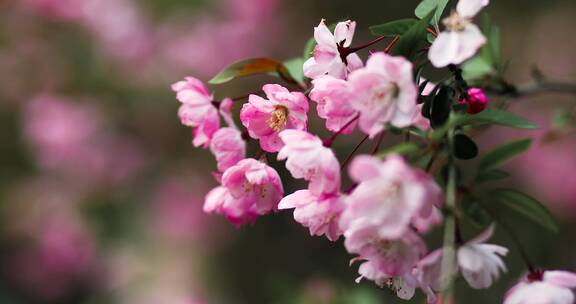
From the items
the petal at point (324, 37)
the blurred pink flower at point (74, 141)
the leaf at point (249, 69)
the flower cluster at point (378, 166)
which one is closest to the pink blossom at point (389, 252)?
the flower cluster at point (378, 166)

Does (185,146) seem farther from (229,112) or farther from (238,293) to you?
Result: (229,112)

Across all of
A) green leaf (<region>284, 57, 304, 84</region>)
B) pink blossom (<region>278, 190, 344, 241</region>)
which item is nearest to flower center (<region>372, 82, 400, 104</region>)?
pink blossom (<region>278, 190, 344, 241</region>)

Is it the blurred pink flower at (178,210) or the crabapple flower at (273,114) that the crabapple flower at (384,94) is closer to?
the crabapple flower at (273,114)

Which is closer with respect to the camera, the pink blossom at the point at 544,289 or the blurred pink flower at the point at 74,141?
the pink blossom at the point at 544,289

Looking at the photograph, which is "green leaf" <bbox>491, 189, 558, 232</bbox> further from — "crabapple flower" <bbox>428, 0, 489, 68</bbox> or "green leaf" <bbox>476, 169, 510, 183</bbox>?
"crabapple flower" <bbox>428, 0, 489, 68</bbox>

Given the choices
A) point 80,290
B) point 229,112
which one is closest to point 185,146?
point 80,290

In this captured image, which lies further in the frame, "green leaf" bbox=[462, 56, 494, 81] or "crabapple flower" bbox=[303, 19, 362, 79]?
"green leaf" bbox=[462, 56, 494, 81]
